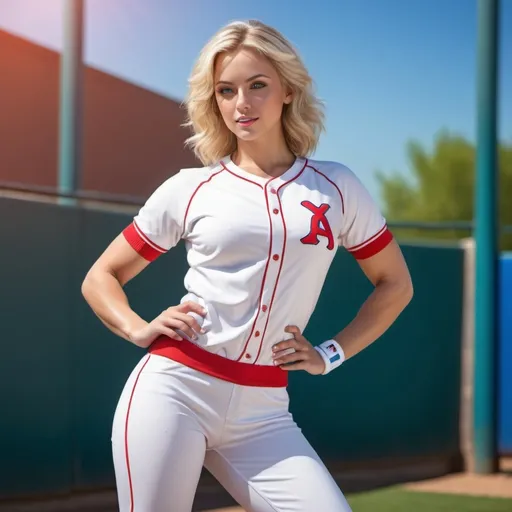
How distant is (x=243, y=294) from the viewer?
8.55ft

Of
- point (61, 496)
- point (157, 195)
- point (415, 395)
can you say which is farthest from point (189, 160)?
point (157, 195)

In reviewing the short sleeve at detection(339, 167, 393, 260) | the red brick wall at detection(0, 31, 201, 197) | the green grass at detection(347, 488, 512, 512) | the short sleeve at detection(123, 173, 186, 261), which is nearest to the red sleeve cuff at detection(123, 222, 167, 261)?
the short sleeve at detection(123, 173, 186, 261)

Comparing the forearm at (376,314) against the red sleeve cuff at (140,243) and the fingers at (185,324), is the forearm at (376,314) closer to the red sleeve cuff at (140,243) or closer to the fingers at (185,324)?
the fingers at (185,324)

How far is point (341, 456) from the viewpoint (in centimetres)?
743

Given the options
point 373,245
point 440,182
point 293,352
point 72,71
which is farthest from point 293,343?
point 440,182

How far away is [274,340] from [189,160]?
56.9 ft

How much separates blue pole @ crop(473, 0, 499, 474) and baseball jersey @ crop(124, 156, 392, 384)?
5114mm

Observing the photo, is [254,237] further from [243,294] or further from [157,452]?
[157,452]

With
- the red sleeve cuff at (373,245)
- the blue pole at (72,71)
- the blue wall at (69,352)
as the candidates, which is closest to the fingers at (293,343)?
the red sleeve cuff at (373,245)

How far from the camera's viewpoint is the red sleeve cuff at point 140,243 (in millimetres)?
2799

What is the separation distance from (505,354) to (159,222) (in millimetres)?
5787

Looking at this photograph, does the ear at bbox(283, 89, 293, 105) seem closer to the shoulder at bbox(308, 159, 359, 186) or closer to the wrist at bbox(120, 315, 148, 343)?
the shoulder at bbox(308, 159, 359, 186)

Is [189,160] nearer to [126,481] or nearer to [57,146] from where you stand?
[57,146]

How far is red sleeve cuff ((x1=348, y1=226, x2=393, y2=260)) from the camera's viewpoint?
111 inches
